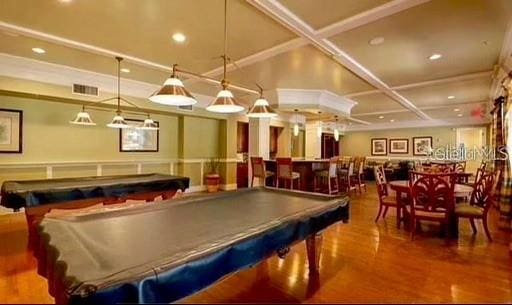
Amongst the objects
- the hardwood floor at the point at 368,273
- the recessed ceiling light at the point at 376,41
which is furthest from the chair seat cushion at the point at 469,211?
the recessed ceiling light at the point at 376,41

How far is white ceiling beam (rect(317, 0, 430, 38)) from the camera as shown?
2.59 meters

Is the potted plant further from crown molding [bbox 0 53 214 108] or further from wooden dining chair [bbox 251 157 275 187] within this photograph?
crown molding [bbox 0 53 214 108]

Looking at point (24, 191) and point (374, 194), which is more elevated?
point (24, 191)

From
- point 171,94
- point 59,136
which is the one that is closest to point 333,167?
point 171,94

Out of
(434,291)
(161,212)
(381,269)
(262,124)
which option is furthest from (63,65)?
(434,291)

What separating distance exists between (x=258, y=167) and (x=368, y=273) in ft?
13.1

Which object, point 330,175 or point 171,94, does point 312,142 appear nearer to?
point 330,175

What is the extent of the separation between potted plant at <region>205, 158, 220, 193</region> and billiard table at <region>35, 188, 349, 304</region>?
16.4ft

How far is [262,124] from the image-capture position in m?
7.48

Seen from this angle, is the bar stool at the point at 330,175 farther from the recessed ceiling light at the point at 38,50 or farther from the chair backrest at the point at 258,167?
the recessed ceiling light at the point at 38,50

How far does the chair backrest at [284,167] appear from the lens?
609 centimetres

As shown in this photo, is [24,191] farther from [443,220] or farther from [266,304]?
[443,220]

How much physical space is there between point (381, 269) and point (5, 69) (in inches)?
230

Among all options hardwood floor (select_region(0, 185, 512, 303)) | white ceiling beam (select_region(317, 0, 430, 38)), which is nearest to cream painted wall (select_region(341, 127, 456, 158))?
hardwood floor (select_region(0, 185, 512, 303))
